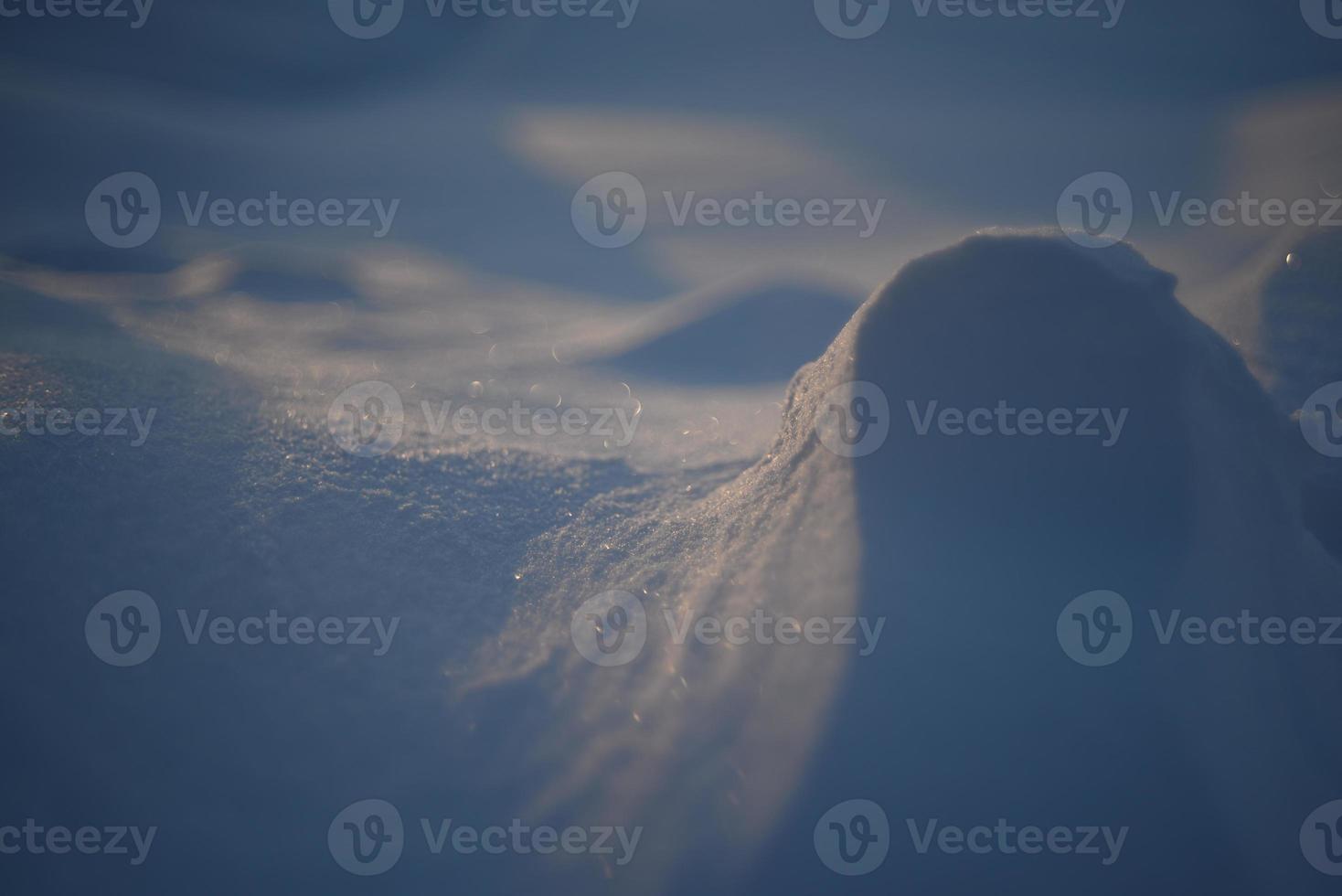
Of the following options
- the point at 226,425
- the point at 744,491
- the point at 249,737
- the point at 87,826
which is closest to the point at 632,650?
the point at 744,491

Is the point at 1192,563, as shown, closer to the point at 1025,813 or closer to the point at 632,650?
the point at 1025,813

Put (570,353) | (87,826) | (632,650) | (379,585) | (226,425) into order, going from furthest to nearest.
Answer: (570,353) < (226,425) < (379,585) < (632,650) < (87,826)

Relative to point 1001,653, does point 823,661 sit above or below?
below

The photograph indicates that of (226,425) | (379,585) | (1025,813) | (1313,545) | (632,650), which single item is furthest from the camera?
(226,425)

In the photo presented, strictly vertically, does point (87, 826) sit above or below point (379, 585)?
below

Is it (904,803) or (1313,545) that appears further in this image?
(1313,545)

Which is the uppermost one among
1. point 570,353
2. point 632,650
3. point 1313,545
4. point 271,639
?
point 570,353

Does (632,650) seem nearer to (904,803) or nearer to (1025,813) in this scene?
(904,803)

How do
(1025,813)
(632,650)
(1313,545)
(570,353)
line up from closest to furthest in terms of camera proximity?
(1025,813)
(1313,545)
(632,650)
(570,353)

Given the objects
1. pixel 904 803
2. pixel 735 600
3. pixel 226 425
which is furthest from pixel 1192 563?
pixel 226 425
